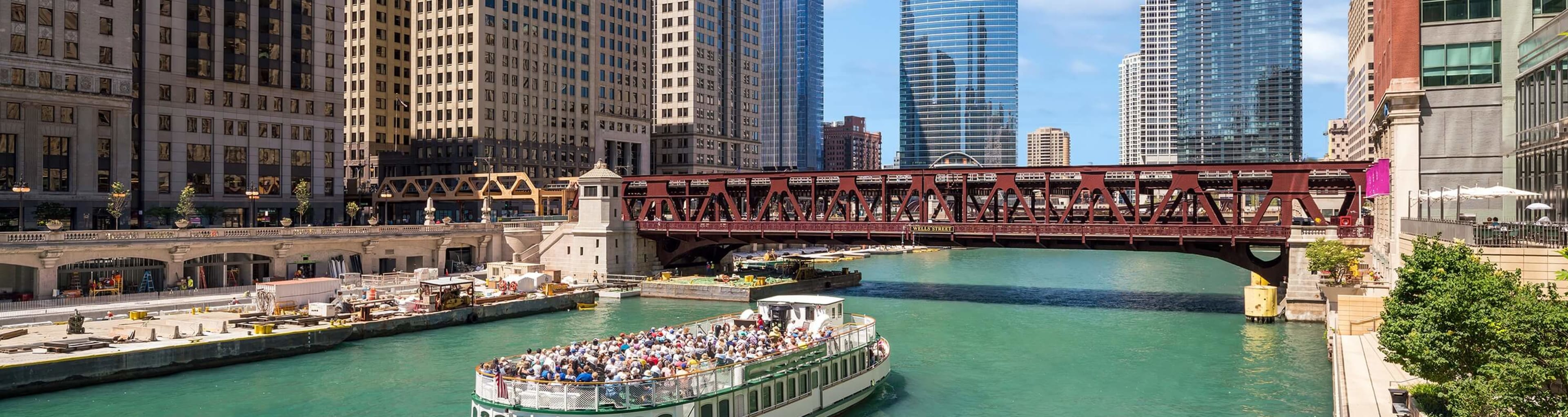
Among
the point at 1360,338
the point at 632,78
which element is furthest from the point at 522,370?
the point at 632,78

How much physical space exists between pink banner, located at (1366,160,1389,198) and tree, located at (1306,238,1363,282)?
3.67 metres

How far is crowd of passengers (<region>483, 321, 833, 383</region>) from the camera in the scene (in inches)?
1353

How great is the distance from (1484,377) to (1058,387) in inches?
918

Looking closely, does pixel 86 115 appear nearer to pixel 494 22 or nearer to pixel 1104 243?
pixel 494 22

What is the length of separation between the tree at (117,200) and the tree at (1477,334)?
90.5 metres

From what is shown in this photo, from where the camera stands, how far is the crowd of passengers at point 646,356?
34375 mm

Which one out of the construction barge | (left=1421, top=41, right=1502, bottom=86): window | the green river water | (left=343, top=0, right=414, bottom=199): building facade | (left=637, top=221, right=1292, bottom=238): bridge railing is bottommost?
the green river water

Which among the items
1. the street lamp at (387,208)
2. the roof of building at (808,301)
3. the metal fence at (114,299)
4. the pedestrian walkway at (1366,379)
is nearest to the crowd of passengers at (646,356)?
the roof of building at (808,301)

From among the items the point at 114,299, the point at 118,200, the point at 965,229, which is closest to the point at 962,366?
the point at 965,229

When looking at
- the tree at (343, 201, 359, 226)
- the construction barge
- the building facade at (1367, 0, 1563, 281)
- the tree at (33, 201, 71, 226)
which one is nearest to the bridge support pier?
the building facade at (1367, 0, 1563, 281)

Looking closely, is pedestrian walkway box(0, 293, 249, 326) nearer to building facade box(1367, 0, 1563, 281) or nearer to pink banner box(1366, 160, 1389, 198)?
building facade box(1367, 0, 1563, 281)

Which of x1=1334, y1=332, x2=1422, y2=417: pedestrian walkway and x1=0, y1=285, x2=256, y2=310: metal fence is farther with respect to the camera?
x1=0, y1=285, x2=256, y2=310: metal fence

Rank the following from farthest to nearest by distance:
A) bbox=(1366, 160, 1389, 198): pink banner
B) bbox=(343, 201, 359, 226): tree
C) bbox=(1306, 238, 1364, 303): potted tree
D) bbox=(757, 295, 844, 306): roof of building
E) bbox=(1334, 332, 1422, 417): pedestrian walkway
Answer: bbox=(343, 201, 359, 226): tree < bbox=(1306, 238, 1364, 303): potted tree < bbox=(1366, 160, 1389, 198): pink banner < bbox=(757, 295, 844, 306): roof of building < bbox=(1334, 332, 1422, 417): pedestrian walkway

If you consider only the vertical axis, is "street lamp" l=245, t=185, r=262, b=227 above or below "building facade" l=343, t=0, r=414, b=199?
below
